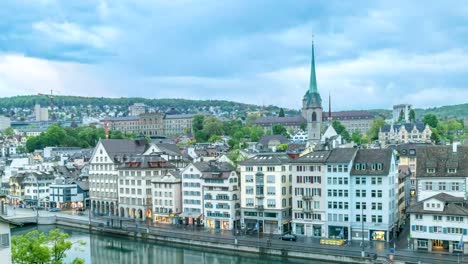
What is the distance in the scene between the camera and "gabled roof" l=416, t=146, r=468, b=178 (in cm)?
6306

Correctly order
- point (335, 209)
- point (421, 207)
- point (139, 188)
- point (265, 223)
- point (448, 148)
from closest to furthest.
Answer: point (421, 207) → point (448, 148) → point (335, 209) → point (265, 223) → point (139, 188)

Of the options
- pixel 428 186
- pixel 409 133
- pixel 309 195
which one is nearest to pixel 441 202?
pixel 428 186

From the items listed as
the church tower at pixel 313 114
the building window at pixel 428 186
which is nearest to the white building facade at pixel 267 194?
the building window at pixel 428 186

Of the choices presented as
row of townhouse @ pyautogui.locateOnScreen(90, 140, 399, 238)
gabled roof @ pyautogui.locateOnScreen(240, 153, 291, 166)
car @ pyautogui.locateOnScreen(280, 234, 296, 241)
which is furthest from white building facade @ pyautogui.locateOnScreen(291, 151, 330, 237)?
car @ pyautogui.locateOnScreen(280, 234, 296, 241)

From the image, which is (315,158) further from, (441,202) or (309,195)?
(441,202)

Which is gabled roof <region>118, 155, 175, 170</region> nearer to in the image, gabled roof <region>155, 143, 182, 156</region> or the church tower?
gabled roof <region>155, 143, 182, 156</region>

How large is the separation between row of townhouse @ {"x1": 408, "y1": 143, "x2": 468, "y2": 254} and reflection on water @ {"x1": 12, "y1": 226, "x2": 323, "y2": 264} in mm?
12705

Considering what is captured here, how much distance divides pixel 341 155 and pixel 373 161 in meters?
4.40

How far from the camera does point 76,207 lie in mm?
112938

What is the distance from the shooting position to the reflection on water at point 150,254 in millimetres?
66875

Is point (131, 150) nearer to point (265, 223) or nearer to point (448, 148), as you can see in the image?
point (265, 223)

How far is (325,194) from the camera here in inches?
2813

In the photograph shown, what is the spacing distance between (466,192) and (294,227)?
22696 mm

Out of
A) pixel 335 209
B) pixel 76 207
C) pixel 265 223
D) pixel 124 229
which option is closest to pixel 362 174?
pixel 335 209
